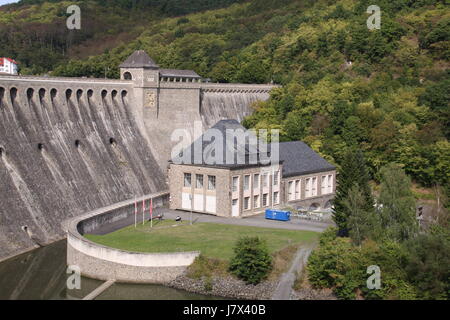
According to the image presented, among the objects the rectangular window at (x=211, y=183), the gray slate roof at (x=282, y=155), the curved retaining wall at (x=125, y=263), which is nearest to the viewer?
the curved retaining wall at (x=125, y=263)

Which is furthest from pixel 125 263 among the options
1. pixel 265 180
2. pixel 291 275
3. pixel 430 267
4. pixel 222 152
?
pixel 265 180

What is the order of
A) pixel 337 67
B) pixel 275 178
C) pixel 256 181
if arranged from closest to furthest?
pixel 256 181
pixel 275 178
pixel 337 67

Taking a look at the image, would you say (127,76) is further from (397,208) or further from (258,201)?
(397,208)

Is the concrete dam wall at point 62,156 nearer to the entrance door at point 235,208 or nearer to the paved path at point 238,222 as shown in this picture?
the paved path at point 238,222

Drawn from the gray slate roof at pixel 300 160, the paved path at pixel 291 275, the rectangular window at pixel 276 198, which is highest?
the gray slate roof at pixel 300 160

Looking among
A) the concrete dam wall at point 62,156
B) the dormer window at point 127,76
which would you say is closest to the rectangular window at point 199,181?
the concrete dam wall at point 62,156

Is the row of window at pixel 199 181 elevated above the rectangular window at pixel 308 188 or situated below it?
above

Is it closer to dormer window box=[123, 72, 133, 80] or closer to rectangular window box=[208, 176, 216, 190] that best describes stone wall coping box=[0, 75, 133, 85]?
dormer window box=[123, 72, 133, 80]
